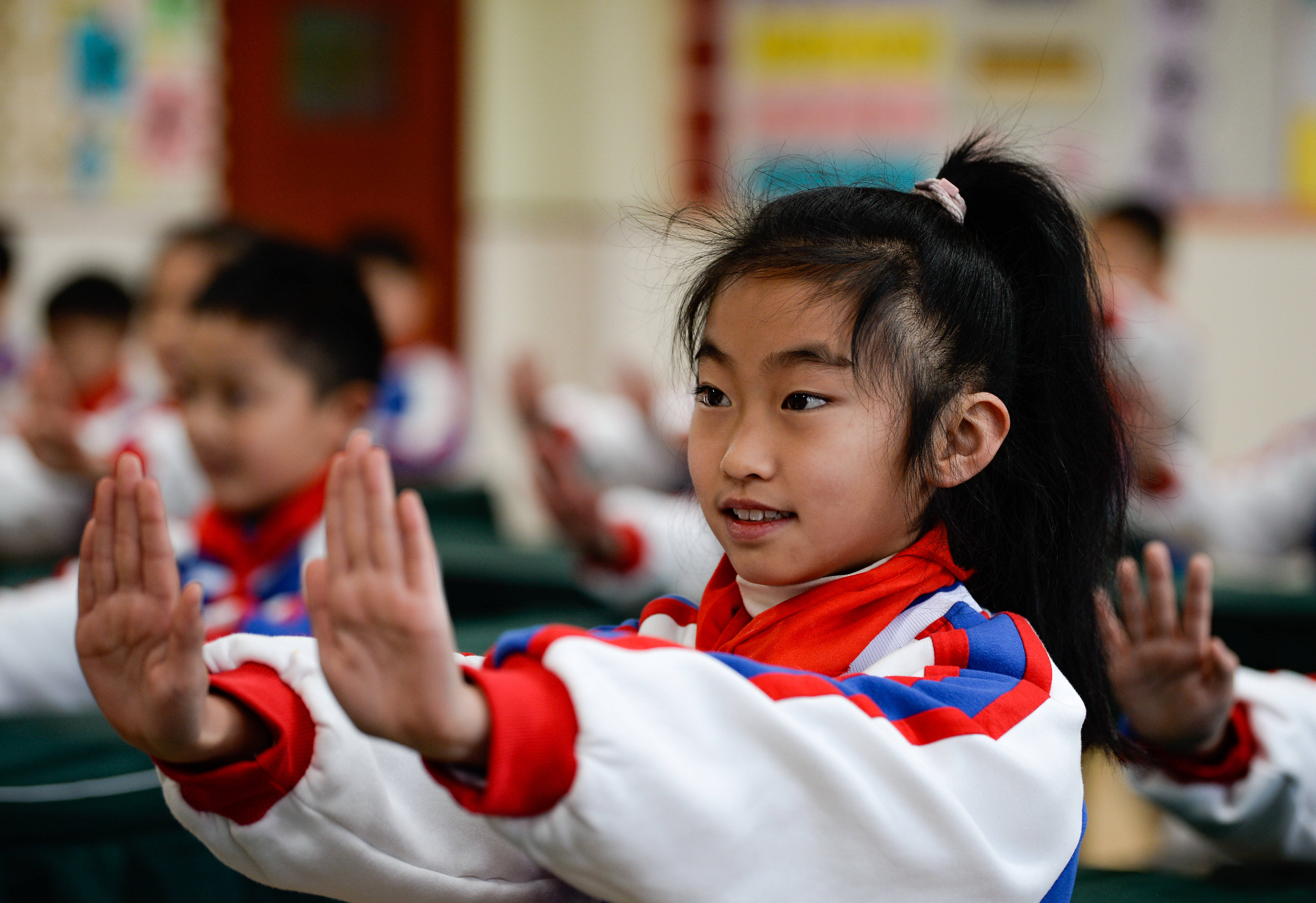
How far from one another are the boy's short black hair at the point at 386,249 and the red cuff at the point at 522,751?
2865mm

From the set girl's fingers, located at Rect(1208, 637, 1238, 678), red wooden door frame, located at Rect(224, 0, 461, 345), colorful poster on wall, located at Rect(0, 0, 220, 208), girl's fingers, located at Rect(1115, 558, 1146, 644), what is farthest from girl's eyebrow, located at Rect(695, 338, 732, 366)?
colorful poster on wall, located at Rect(0, 0, 220, 208)

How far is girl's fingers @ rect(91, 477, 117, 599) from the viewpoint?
0.57 m

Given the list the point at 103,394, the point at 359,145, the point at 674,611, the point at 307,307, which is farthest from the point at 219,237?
the point at 359,145

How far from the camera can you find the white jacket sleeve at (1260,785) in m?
0.95

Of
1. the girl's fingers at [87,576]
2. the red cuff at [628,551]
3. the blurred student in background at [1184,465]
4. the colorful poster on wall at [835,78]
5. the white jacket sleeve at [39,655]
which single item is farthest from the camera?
the colorful poster on wall at [835,78]

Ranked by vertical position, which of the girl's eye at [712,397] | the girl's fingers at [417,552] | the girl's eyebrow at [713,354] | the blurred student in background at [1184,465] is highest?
the girl's eyebrow at [713,354]

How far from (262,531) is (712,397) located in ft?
2.45

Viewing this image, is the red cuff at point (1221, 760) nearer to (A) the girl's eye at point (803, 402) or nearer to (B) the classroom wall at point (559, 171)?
(A) the girl's eye at point (803, 402)

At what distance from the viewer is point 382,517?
19.2 inches

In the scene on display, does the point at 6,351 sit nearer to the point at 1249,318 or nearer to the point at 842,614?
the point at 842,614

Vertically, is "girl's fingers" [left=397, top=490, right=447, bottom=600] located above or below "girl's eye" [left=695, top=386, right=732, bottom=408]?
below

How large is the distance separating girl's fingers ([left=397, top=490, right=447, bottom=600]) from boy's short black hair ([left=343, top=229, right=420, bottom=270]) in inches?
112

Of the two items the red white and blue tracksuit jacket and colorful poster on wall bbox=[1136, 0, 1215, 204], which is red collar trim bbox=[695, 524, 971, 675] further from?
colorful poster on wall bbox=[1136, 0, 1215, 204]

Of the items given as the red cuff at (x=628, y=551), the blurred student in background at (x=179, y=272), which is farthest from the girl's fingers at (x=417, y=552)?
the blurred student in background at (x=179, y=272)
